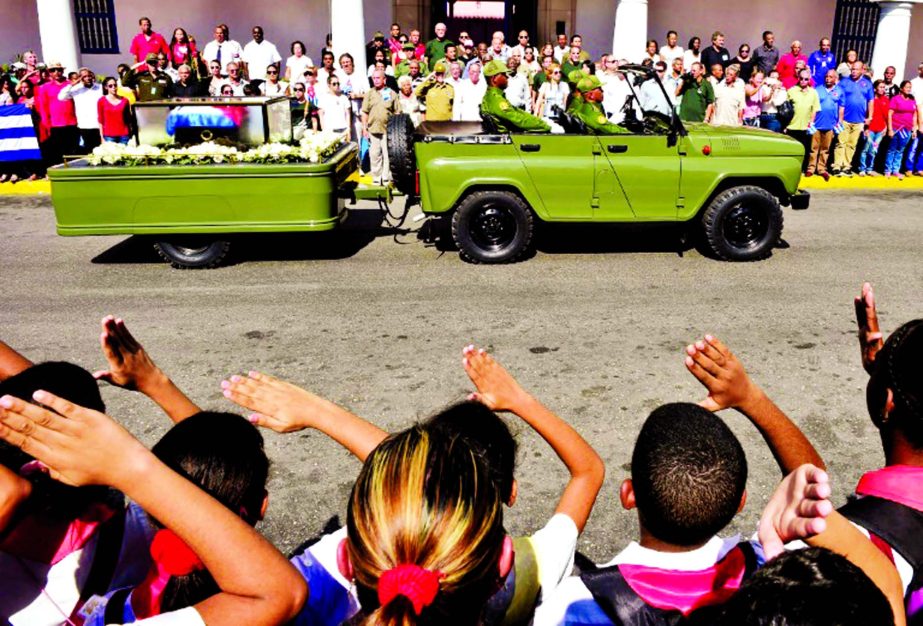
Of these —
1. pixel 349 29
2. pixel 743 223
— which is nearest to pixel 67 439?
pixel 743 223

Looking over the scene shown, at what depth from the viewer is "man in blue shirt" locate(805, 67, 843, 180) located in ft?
43.1

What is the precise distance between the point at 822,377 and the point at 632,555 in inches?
160

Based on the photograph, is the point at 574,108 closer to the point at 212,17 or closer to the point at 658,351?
the point at 658,351

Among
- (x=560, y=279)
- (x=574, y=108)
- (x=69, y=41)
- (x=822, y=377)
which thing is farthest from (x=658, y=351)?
(x=69, y=41)

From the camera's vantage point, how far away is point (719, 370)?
7.23 feet

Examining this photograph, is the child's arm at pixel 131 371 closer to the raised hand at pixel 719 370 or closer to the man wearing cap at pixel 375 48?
the raised hand at pixel 719 370

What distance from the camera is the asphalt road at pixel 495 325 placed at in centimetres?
455

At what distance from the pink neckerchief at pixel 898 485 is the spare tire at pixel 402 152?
665 cm

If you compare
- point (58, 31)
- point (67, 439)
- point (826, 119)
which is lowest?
point (826, 119)

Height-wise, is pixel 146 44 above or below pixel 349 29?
below

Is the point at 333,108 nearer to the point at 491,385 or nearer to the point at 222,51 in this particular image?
the point at 222,51

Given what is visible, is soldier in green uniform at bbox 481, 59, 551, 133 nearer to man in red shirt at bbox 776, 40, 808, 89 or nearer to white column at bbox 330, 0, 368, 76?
white column at bbox 330, 0, 368, 76

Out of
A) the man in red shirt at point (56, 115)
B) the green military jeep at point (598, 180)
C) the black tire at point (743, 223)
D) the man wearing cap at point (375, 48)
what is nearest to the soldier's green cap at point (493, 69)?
the green military jeep at point (598, 180)

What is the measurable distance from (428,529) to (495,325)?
500 centimetres
